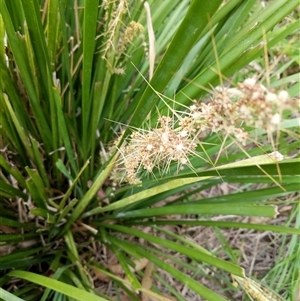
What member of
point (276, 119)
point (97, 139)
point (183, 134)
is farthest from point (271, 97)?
point (97, 139)

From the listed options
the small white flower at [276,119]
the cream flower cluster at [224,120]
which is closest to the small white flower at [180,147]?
the cream flower cluster at [224,120]

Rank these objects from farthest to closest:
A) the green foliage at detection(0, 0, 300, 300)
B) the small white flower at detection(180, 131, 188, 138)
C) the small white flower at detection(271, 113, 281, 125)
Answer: the green foliage at detection(0, 0, 300, 300) → the small white flower at detection(180, 131, 188, 138) → the small white flower at detection(271, 113, 281, 125)

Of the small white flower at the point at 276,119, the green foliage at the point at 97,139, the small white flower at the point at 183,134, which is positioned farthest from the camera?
the green foliage at the point at 97,139

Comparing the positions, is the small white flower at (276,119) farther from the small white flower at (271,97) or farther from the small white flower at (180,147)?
the small white flower at (180,147)

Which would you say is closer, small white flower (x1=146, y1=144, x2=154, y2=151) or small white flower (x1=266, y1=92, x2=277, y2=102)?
small white flower (x1=266, y1=92, x2=277, y2=102)

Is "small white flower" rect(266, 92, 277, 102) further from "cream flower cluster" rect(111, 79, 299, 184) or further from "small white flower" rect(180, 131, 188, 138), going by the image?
"small white flower" rect(180, 131, 188, 138)

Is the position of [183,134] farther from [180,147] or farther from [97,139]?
[97,139]

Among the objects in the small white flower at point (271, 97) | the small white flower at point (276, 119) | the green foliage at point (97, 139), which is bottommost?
the green foliage at point (97, 139)

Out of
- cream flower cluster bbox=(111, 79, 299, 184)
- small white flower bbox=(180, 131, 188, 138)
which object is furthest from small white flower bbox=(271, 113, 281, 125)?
small white flower bbox=(180, 131, 188, 138)

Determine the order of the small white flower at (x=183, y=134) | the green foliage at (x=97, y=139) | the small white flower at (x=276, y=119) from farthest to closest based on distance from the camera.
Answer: the green foliage at (x=97, y=139), the small white flower at (x=183, y=134), the small white flower at (x=276, y=119)
